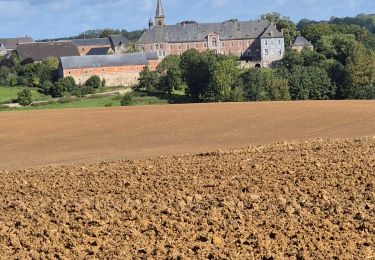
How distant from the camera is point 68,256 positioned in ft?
36.1

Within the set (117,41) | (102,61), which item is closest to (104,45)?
(117,41)

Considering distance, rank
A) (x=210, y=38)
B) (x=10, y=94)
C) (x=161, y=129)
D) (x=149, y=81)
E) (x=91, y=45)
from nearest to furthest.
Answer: (x=161, y=129) < (x=10, y=94) < (x=149, y=81) < (x=210, y=38) < (x=91, y=45)

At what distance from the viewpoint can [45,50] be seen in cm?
12044

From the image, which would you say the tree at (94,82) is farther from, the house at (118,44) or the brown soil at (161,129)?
the house at (118,44)

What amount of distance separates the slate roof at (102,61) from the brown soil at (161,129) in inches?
1793

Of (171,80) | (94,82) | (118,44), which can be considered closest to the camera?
(171,80)

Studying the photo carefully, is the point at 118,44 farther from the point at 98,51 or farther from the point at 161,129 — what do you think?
the point at 161,129

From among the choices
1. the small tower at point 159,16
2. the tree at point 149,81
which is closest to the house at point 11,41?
the small tower at point 159,16

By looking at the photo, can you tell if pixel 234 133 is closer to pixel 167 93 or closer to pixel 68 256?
pixel 68 256

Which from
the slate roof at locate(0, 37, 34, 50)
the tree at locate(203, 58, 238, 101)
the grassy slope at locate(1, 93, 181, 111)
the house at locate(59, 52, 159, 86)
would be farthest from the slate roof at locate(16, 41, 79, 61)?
the slate roof at locate(0, 37, 34, 50)

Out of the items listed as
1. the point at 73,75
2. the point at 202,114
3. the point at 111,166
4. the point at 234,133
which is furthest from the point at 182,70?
the point at 111,166

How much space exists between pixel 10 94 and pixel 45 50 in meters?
44.3

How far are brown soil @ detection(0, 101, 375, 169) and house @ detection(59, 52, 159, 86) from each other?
44354mm

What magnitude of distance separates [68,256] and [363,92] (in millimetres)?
65422
